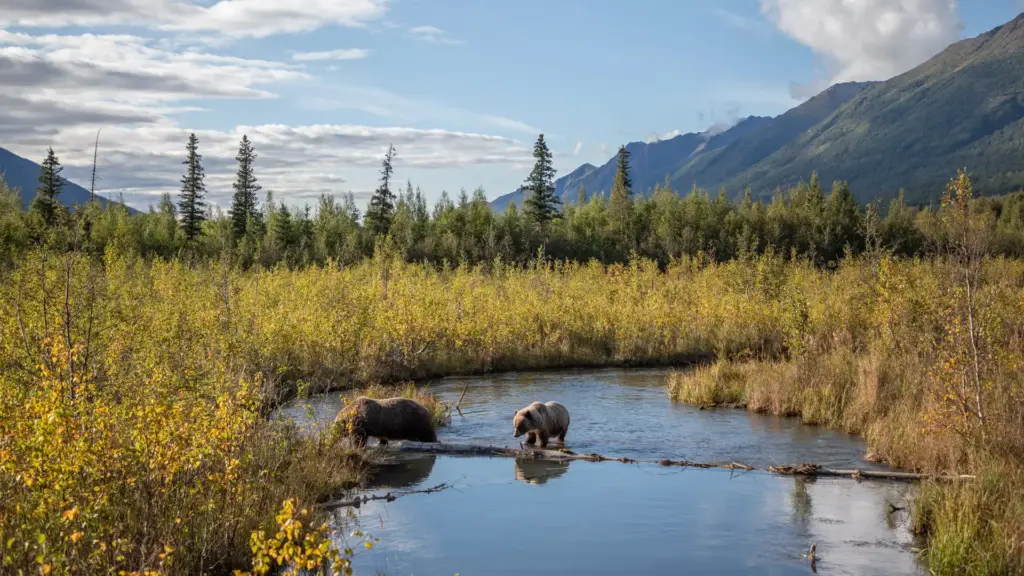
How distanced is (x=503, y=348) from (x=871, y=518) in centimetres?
1598

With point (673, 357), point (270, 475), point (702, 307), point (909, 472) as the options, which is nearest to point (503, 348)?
point (673, 357)

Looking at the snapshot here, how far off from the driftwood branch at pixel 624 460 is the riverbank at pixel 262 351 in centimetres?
95

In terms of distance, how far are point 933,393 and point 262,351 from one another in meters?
12.7

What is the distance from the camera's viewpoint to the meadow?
7.84 m

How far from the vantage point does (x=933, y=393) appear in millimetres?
13656

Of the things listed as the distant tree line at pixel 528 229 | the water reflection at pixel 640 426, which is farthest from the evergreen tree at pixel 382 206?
the water reflection at pixel 640 426

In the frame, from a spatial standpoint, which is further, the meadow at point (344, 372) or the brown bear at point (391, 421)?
the brown bear at point (391, 421)

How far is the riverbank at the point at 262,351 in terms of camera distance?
786 centimetres

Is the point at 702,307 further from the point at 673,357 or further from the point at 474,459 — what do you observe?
the point at 474,459

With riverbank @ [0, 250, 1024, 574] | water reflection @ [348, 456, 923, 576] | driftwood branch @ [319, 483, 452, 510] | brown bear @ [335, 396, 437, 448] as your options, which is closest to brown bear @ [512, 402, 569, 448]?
water reflection @ [348, 456, 923, 576]

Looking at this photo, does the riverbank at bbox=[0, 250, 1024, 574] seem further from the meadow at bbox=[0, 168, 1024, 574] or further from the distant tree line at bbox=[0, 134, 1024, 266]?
the distant tree line at bbox=[0, 134, 1024, 266]

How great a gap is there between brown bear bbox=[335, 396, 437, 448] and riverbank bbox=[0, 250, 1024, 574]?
1.59 metres

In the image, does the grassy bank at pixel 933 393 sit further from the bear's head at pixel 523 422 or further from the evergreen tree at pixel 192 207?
the evergreen tree at pixel 192 207

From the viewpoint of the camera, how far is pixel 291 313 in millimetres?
25250
